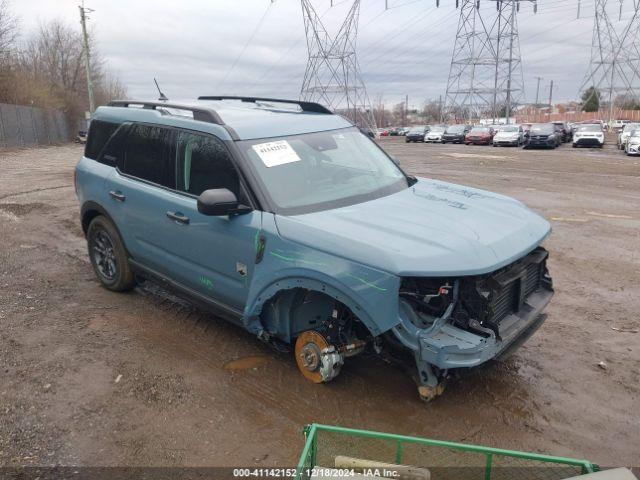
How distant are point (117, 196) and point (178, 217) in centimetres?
108

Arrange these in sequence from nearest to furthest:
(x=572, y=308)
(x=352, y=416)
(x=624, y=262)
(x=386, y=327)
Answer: (x=386, y=327) → (x=352, y=416) → (x=572, y=308) → (x=624, y=262)

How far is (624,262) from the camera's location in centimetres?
691

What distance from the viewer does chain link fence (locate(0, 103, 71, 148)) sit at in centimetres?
3650

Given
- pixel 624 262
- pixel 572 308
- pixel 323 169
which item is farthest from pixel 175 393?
pixel 624 262

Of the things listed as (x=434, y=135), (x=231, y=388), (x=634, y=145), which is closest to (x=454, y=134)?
(x=434, y=135)

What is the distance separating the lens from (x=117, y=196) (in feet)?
16.5

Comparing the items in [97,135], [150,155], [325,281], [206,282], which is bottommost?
[206,282]

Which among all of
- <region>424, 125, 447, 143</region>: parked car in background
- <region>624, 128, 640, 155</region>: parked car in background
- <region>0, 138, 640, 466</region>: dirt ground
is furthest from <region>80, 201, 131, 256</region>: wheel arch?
<region>424, 125, 447, 143</region>: parked car in background

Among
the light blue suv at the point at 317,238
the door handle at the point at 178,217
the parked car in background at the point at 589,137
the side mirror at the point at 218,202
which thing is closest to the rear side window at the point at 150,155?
the light blue suv at the point at 317,238

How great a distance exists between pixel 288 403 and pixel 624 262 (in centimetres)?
534

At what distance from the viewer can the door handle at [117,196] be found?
196 inches

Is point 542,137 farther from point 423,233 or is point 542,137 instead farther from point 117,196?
point 423,233

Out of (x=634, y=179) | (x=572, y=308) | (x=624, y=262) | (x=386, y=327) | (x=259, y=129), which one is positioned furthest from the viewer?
(x=634, y=179)

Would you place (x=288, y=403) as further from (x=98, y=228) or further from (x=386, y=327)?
(x=98, y=228)
